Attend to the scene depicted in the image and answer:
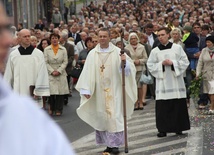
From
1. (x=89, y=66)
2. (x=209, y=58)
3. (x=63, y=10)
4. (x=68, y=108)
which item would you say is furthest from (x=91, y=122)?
(x=63, y=10)

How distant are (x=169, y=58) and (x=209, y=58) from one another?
300 centimetres

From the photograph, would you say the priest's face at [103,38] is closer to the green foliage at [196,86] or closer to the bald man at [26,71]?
the bald man at [26,71]

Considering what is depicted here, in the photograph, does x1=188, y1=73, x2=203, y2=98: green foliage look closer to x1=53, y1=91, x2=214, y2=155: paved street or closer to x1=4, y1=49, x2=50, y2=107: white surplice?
x1=53, y1=91, x2=214, y2=155: paved street

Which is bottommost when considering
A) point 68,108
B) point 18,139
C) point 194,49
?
point 68,108

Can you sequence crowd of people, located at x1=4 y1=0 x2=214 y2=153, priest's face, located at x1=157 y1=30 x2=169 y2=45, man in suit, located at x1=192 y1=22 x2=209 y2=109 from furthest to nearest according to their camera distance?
man in suit, located at x1=192 y1=22 x2=209 y2=109 < priest's face, located at x1=157 y1=30 x2=169 y2=45 < crowd of people, located at x1=4 y1=0 x2=214 y2=153

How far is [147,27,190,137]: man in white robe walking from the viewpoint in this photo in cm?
1152

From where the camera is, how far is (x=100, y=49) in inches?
395

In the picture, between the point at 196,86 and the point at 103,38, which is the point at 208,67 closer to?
the point at 196,86

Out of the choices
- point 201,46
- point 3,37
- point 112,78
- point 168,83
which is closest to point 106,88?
point 112,78

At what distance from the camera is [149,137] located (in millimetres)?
11539

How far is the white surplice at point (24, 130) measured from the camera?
4.83 ft

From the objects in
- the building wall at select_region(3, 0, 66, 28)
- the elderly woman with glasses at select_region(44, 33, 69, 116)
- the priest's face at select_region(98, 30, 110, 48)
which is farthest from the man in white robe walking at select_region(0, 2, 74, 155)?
the building wall at select_region(3, 0, 66, 28)

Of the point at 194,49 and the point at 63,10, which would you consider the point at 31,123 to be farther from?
the point at 63,10

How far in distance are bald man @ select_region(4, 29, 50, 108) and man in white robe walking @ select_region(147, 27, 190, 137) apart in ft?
5.93
